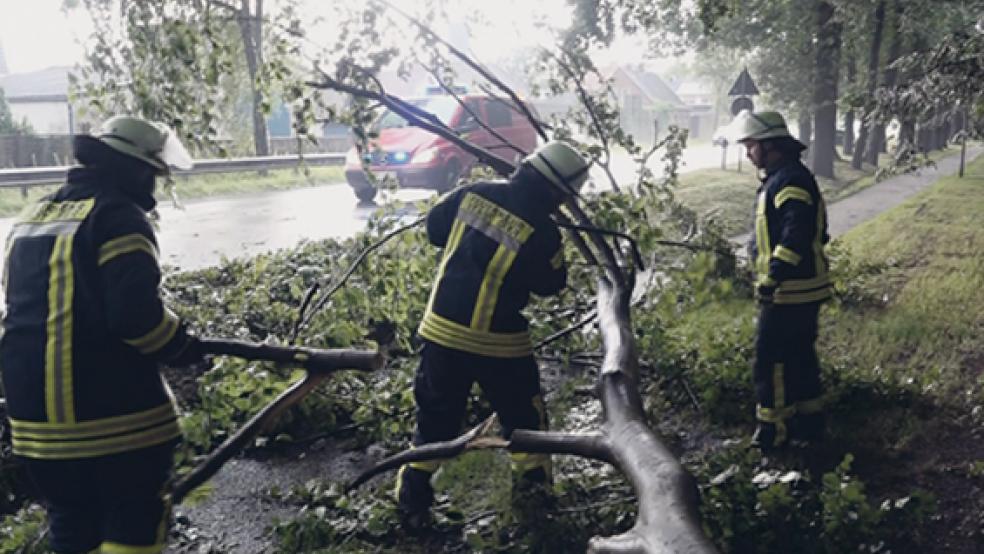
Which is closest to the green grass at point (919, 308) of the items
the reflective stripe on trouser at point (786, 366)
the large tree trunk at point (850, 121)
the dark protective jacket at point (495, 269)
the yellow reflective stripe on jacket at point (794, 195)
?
the reflective stripe on trouser at point (786, 366)

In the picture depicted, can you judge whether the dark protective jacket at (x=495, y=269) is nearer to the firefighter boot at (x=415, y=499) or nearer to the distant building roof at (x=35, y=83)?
the firefighter boot at (x=415, y=499)

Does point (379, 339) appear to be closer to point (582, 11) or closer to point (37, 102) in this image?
point (582, 11)

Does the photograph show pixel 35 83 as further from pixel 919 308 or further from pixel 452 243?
pixel 452 243

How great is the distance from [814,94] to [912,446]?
16586mm

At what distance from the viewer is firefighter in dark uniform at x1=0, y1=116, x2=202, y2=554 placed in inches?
105

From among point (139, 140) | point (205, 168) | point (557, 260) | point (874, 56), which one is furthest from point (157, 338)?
point (874, 56)

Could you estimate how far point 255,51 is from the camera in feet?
23.3

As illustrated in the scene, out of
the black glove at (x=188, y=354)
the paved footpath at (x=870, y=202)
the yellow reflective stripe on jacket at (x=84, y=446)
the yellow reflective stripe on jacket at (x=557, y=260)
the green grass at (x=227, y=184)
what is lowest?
the paved footpath at (x=870, y=202)

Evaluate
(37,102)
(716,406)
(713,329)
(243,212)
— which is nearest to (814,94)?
(243,212)

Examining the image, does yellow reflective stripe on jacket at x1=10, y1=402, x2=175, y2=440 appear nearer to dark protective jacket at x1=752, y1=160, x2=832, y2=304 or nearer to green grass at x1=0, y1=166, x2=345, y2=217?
dark protective jacket at x1=752, y1=160, x2=832, y2=304

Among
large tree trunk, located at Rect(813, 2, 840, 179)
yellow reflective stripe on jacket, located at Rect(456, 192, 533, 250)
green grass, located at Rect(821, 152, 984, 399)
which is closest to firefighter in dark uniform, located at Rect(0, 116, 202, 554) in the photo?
yellow reflective stripe on jacket, located at Rect(456, 192, 533, 250)

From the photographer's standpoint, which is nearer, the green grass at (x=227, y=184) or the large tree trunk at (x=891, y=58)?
the green grass at (x=227, y=184)

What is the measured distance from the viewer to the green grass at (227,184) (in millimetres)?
A: 14062

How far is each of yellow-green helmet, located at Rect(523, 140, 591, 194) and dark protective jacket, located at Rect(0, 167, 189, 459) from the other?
1.64m
